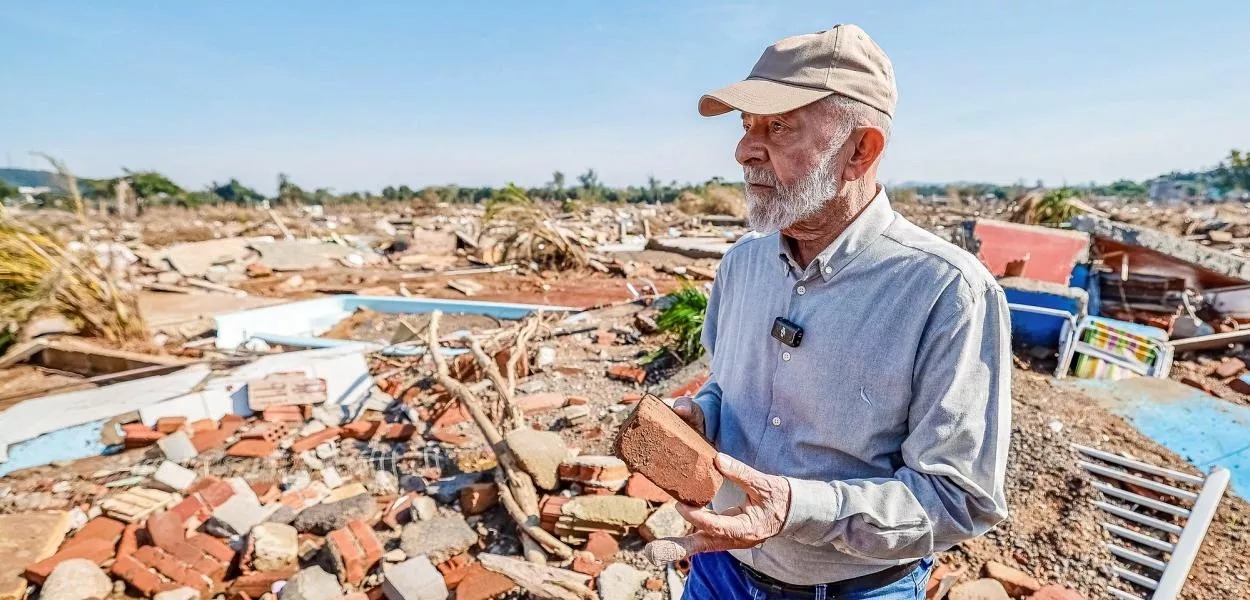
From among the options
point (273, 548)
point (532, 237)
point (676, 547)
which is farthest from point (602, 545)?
point (532, 237)

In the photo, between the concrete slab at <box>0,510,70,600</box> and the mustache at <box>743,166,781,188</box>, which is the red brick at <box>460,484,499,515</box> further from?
the mustache at <box>743,166,781,188</box>

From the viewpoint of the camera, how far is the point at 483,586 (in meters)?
2.78

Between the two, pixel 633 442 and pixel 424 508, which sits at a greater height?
pixel 633 442

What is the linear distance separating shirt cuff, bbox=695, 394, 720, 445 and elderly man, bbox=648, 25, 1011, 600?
1 cm

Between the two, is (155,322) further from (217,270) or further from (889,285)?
(889,285)

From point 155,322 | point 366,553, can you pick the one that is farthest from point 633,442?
point 155,322

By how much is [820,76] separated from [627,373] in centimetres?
448

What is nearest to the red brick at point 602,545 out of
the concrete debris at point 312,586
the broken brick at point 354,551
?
the broken brick at point 354,551

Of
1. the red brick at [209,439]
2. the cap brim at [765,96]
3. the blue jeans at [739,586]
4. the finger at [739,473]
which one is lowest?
the red brick at [209,439]

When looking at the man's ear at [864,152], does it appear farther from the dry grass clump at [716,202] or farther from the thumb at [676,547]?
the dry grass clump at [716,202]

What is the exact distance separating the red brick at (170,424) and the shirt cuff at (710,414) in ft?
15.1

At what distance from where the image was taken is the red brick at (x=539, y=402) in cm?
483

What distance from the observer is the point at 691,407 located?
1.58 meters

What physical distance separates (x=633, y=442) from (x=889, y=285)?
0.64m
